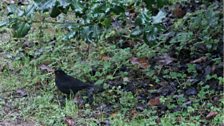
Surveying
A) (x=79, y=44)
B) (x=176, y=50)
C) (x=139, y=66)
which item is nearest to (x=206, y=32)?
(x=176, y=50)

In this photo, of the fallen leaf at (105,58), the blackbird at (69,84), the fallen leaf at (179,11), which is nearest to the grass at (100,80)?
the fallen leaf at (105,58)

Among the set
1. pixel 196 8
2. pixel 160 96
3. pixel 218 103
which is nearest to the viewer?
pixel 218 103

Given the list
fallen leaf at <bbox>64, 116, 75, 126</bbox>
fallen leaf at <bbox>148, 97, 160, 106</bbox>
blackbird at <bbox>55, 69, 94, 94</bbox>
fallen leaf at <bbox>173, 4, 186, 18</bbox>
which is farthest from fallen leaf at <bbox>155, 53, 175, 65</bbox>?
fallen leaf at <bbox>64, 116, 75, 126</bbox>

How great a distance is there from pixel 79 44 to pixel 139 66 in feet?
3.71

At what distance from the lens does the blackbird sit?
5047 mm

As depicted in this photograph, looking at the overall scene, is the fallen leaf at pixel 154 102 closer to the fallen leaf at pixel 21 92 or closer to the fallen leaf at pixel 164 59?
the fallen leaf at pixel 164 59

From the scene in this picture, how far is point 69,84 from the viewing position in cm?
506

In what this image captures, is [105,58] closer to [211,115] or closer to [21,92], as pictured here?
[21,92]

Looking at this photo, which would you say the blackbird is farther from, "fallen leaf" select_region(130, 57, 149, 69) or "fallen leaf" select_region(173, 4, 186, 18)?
"fallen leaf" select_region(173, 4, 186, 18)

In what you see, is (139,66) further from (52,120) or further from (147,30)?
(52,120)

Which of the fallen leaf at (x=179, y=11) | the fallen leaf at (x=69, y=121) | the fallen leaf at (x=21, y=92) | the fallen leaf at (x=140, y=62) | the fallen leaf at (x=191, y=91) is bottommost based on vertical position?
the fallen leaf at (x=69, y=121)

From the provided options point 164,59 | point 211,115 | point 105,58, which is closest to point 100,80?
point 105,58

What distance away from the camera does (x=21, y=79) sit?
5.72 meters

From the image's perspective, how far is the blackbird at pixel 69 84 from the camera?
5047 millimetres
